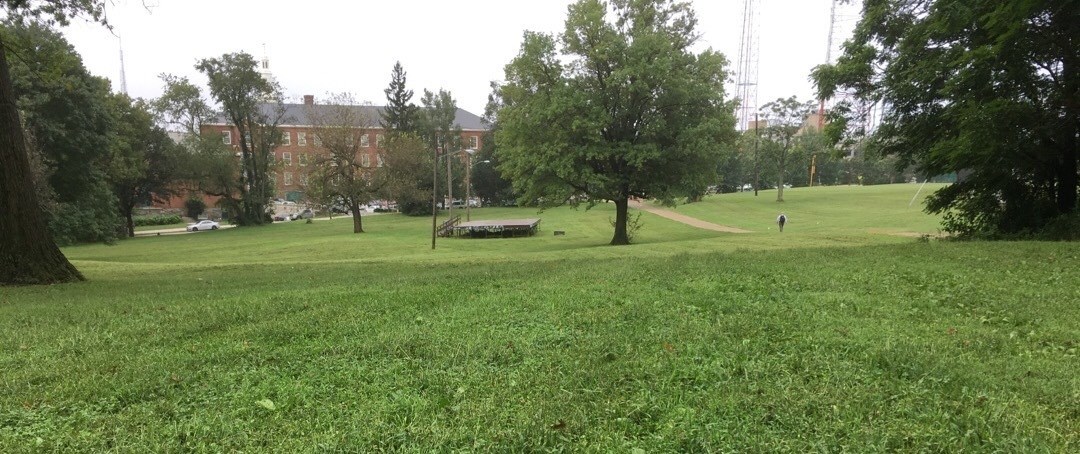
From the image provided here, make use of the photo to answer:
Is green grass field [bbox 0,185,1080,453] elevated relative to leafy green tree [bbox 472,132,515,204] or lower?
lower

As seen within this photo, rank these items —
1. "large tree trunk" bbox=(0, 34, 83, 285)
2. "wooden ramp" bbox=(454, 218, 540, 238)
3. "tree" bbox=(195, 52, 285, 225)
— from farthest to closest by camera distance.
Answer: "tree" bbox=(195, 52, 285, 225), "wooden ramp" bbox=(454, 218, 540, 238), "large tree trunk" bbox=(0, 34, 83, 285)

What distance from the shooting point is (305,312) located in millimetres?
5953

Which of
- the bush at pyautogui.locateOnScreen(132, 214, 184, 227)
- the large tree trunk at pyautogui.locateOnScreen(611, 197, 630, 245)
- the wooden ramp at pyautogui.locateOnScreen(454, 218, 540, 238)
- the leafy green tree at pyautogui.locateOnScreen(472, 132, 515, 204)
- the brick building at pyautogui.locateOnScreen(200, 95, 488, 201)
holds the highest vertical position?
the brick building at pyautogui.locateOnScreen(200, 95, 488, 201)

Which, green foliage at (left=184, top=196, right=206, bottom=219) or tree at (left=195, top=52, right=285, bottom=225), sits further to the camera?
green foliage at (left=184, top=196, right=206, bottom=219)

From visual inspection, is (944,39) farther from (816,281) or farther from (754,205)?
(754,205)

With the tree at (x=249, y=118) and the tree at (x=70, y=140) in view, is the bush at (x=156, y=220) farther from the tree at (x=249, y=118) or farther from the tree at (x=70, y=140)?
the tree at (x=70, y=140)

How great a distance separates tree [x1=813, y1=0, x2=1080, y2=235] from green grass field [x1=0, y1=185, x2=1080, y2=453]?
670 cm

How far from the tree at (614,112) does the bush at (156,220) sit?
52.7 m

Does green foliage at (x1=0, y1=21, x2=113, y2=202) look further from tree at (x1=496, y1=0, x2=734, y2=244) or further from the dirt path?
the dirt path

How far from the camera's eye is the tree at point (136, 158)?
41.7 m

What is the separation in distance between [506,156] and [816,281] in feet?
71.8

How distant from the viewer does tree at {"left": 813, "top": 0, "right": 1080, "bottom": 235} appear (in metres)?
12.0

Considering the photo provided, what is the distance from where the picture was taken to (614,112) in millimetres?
24828

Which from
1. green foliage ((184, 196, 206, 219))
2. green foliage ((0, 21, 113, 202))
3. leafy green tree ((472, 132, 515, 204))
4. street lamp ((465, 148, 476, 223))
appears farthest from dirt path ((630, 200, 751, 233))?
green foliage ((184, 196, 206, 219))
